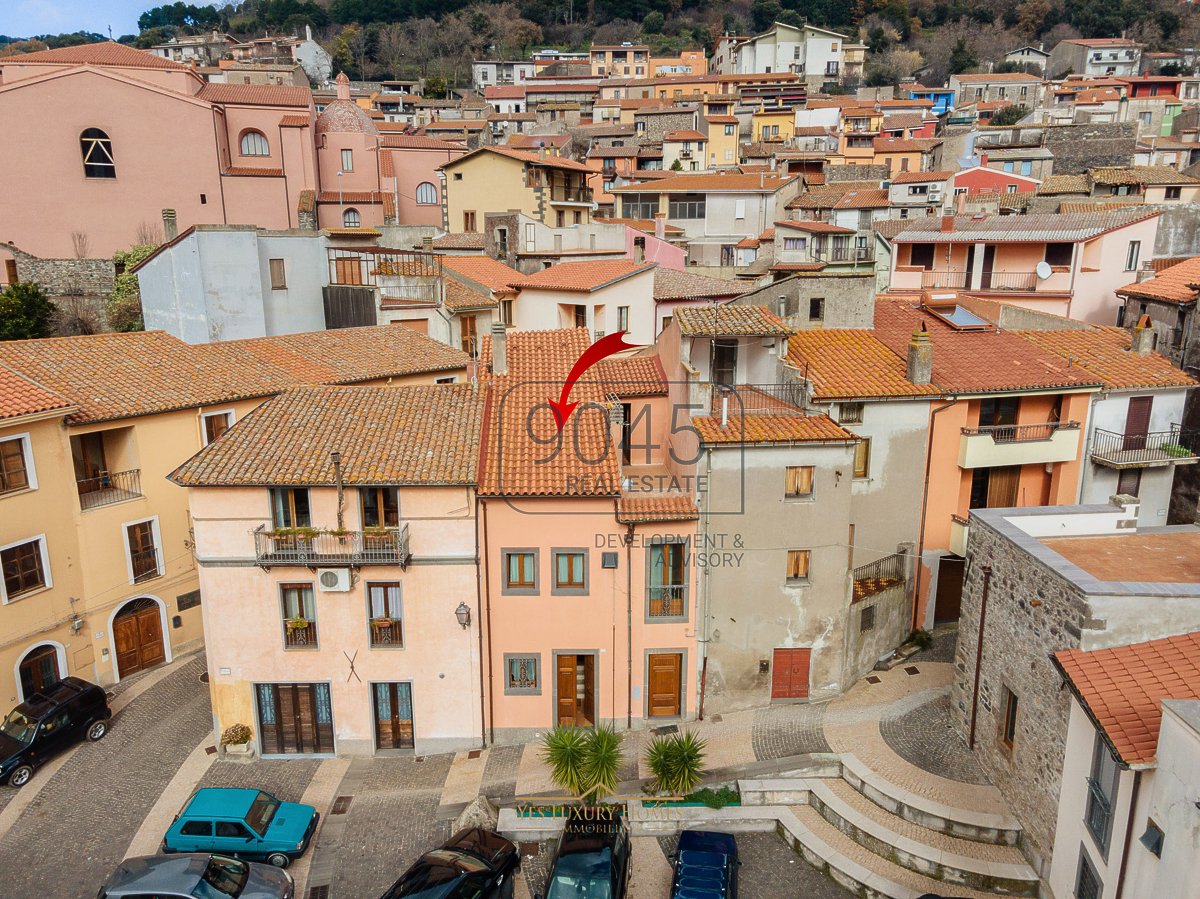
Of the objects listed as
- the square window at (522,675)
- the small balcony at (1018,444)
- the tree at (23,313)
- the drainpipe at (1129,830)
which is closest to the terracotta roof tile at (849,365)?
the small balcony at (1018,444)

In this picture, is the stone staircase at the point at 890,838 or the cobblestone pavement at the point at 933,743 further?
the cobblestone pavement at the point at 933,743

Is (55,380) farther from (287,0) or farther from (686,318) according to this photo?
(287,0)

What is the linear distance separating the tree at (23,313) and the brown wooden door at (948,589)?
39.0m

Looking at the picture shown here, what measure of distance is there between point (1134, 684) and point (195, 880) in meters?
17.4

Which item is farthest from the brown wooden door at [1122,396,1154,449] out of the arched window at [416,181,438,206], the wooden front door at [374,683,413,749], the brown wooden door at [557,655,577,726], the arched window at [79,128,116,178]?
the arched window at [79,128,116,178]

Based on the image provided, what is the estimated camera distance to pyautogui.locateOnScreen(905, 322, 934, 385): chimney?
23094mm

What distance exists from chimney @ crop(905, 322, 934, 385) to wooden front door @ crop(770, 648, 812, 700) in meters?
8.25

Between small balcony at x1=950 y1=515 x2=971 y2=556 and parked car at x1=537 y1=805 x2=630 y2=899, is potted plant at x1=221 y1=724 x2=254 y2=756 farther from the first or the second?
small balcony at x1=950 y1=515 x2=971 y2=556

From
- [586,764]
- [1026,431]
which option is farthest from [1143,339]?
[586,764]

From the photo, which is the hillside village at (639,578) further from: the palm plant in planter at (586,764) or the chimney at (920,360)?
the palm plant in planter at (586,764)

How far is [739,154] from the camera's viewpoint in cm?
7856

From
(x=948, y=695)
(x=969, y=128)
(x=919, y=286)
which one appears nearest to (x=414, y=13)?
(x=969, y=128)

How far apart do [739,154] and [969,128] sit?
825 inches

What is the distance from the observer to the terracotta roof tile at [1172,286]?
1219 inches
